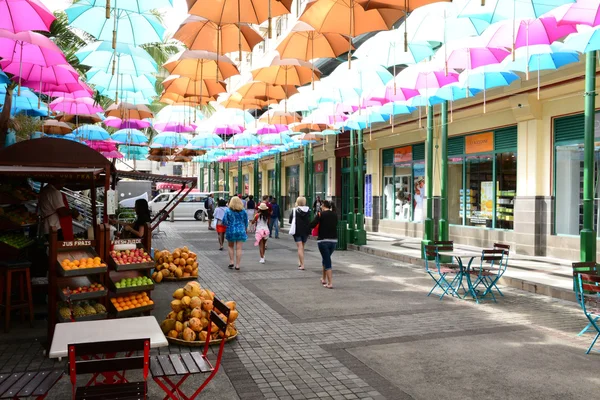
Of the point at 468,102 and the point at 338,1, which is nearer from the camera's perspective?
the point at 338,1

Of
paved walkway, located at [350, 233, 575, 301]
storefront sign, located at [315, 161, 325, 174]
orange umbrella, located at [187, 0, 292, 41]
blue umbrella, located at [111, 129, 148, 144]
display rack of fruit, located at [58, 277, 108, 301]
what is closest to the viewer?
display rack of fruit, located at [58, 277, 108, 301]

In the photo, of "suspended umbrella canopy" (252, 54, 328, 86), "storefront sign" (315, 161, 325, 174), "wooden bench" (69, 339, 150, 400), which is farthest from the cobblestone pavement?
"storefront sign" (315, 161, 325, 174)

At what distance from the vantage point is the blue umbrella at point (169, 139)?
2622 centimetres

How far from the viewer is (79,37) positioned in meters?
17.8

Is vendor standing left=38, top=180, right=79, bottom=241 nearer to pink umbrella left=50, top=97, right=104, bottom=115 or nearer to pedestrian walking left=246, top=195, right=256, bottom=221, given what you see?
pink umbrella left=50, top=97, right=104, bottom=115

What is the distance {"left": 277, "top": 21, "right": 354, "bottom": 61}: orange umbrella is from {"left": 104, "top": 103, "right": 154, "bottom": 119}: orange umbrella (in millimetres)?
10810

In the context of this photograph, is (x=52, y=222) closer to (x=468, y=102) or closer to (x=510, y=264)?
(x=510, y=264)

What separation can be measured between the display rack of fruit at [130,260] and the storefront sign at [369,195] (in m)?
18.2

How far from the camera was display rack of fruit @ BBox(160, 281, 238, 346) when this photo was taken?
6688mm

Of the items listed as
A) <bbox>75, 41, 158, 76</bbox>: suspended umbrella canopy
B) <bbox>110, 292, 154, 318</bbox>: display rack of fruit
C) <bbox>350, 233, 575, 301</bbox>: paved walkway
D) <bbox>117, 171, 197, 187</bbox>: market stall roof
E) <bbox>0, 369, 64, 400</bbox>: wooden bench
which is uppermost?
<bbox>75, 41, 158, 76</bbox>: suspended umbrella canopy

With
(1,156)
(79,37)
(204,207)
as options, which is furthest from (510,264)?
(204,207)

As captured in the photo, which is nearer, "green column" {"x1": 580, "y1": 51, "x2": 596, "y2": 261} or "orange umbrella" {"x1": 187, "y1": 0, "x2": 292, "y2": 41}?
"orange umbrella" {"x1": 187, "y1": 0, "x2": 292, "y2": 41}

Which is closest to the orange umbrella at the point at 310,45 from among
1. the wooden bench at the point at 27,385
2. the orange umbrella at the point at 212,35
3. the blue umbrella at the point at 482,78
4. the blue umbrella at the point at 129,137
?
the orange umbrella at the point at 212,35

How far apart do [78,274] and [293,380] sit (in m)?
3.20
